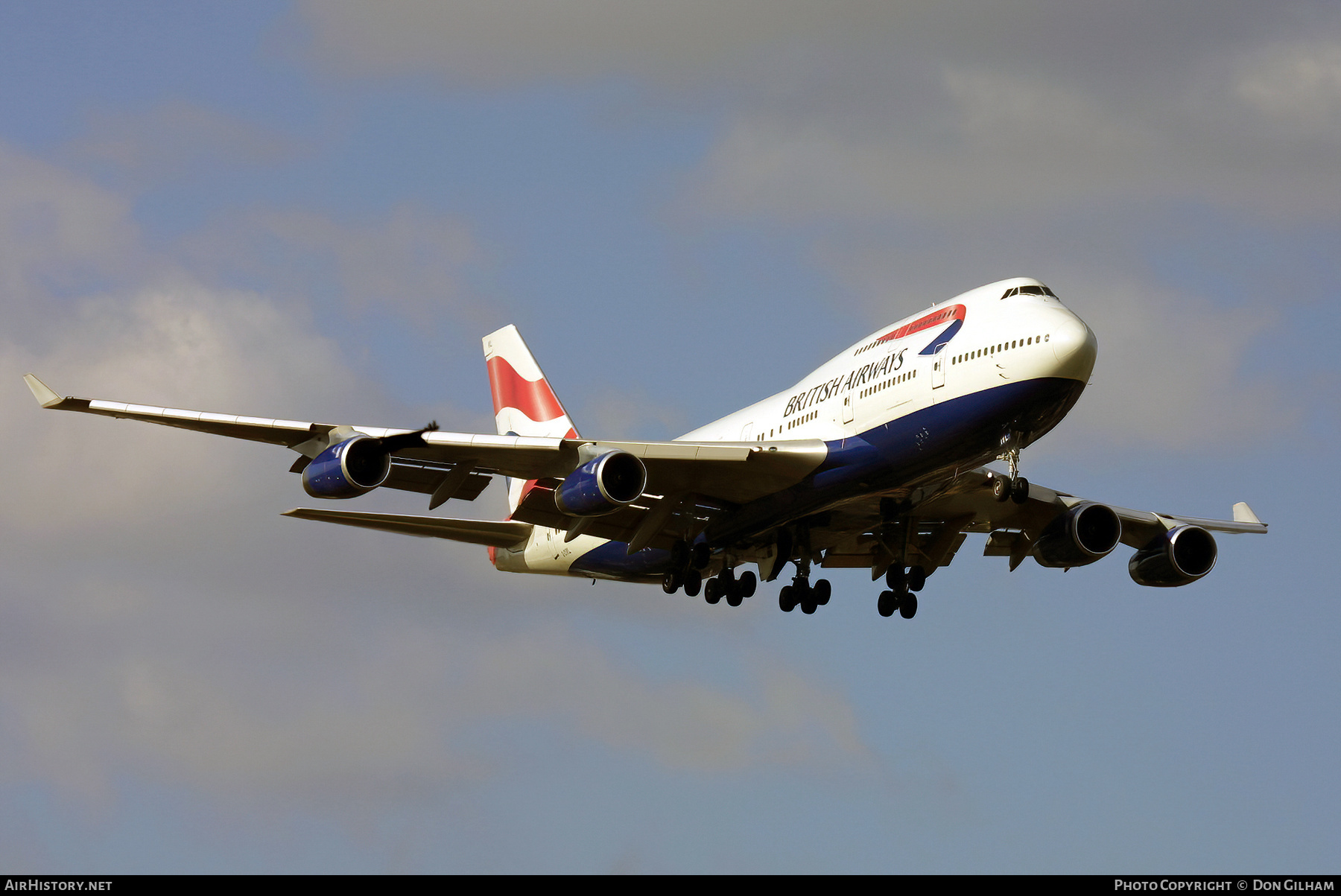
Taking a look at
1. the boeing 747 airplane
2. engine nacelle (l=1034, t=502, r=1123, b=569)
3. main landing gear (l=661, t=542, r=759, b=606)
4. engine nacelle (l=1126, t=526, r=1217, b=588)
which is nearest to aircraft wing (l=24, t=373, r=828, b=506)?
the boeing 747 airplane

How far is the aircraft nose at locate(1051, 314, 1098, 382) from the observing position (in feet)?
117

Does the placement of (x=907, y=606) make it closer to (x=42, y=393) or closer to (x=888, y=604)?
(x=888, y=604)

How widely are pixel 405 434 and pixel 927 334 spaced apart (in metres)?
12.6

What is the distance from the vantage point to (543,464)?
1609 inches

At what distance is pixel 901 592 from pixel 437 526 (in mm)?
13204

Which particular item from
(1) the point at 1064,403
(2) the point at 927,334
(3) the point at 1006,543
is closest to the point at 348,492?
(2) the point at 927,334

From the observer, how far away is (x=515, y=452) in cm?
4006

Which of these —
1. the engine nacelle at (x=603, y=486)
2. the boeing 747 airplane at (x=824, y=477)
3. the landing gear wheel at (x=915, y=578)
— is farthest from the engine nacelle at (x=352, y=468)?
the landing gear wheel at (x=915, y=578)

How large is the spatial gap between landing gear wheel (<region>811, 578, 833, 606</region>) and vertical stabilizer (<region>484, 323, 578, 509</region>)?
35.8 ft

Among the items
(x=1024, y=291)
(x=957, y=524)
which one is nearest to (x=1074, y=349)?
(x=1024, y=291)

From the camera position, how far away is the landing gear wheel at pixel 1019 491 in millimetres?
36406

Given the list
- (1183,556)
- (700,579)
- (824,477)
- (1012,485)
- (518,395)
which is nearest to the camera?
(1012,485)
